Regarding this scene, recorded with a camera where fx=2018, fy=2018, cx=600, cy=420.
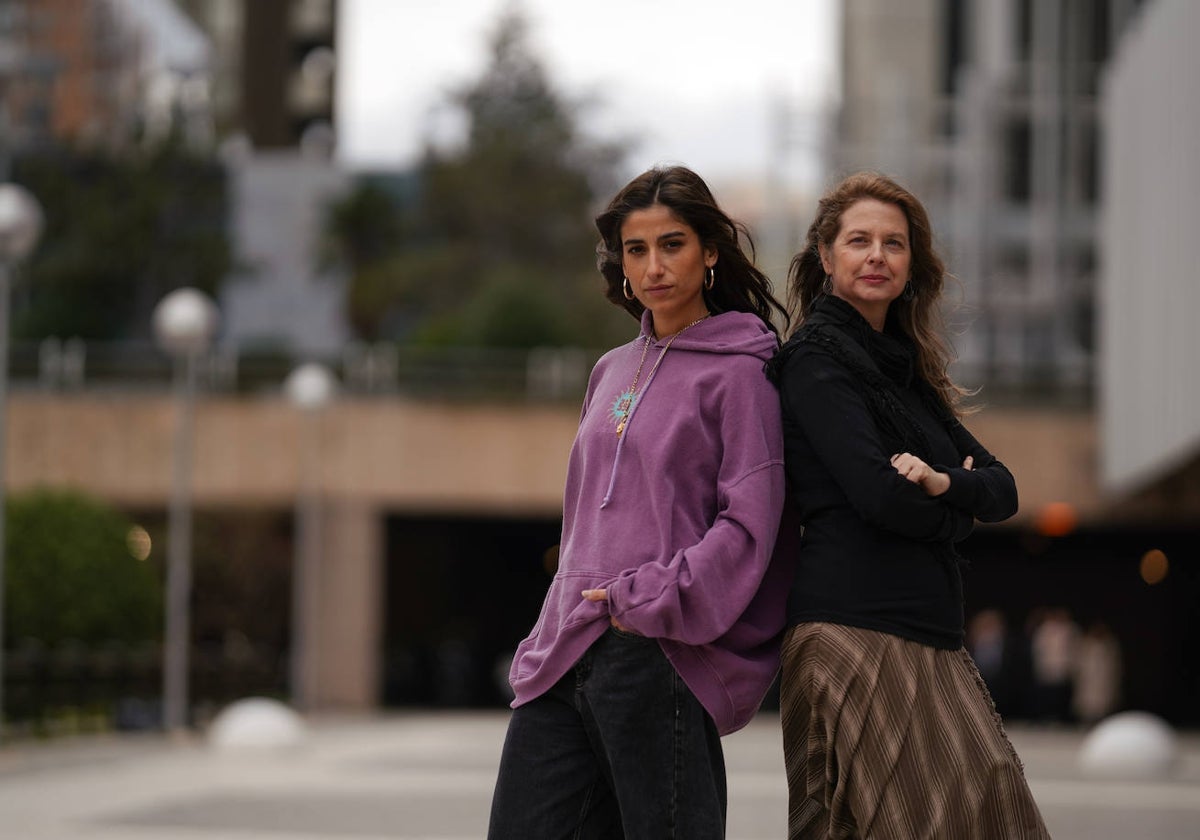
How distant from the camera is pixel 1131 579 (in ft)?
125

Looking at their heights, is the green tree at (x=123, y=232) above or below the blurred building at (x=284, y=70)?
below

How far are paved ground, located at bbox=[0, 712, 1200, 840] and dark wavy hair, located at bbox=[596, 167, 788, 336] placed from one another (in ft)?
18.4

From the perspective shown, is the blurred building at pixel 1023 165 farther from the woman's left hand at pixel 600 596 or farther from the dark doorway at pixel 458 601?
the woman's left hand at pixel 600 596

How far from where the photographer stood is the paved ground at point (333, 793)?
32.5 feet

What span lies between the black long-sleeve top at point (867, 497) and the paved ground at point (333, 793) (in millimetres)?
5712

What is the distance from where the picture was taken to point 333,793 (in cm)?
1240

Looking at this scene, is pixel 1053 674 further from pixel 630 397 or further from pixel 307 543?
pixel 630 397

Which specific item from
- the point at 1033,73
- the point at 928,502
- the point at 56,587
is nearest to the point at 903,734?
the point at 928,502

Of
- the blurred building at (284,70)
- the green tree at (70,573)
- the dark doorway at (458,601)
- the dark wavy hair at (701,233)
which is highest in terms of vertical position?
the blurred building at (284,70)

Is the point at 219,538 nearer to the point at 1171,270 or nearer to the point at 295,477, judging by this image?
the point at 295,477

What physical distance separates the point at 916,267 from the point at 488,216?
54.2m

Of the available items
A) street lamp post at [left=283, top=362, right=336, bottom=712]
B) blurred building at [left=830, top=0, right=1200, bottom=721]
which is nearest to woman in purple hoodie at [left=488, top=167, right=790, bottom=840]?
blurred building at [left=830, top=0, right=1200, bottom=721]

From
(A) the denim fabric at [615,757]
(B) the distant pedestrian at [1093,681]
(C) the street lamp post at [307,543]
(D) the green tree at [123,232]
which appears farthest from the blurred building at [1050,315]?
(A) the denim fabric at [615,757]

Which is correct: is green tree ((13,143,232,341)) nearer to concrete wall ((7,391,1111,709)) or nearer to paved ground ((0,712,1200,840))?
concrete wall ((7,391,1111,709))
